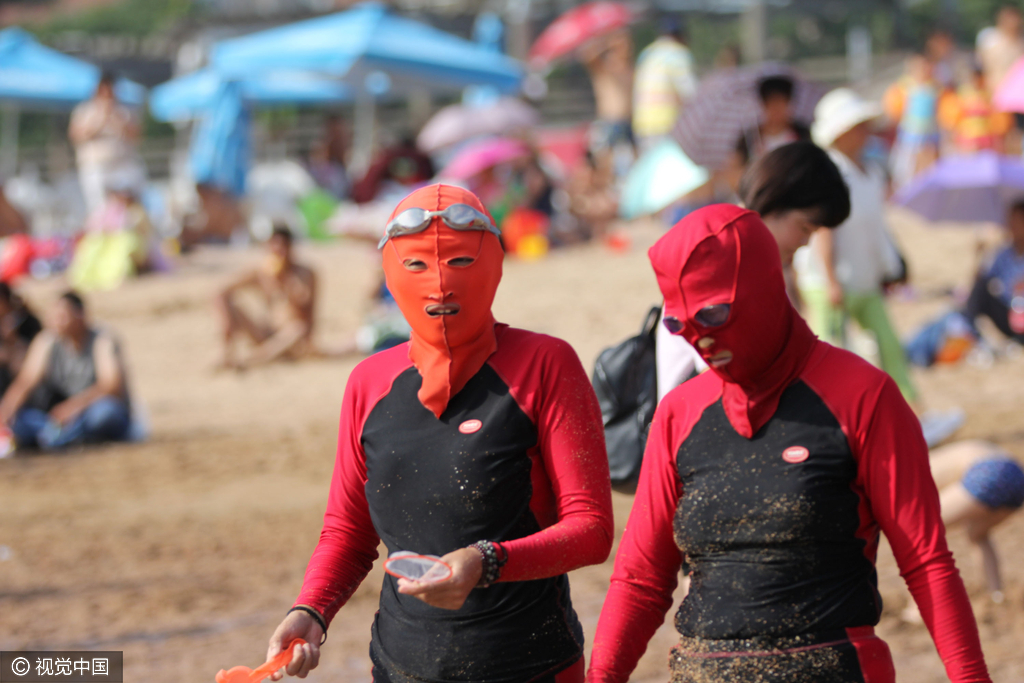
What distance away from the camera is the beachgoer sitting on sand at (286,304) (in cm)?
1179

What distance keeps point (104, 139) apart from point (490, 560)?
15187mm

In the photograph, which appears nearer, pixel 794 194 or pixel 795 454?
pixel 795 454

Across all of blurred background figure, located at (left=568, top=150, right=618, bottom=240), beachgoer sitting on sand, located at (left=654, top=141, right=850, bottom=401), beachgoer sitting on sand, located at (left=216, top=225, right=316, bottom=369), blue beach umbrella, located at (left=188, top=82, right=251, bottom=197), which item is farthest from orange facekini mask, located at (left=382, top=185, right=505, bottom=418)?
blue beach umbrella, located at (left=188, top=82, right=251, bottom=197)

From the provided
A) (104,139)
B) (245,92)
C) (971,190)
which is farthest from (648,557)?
(245,92)

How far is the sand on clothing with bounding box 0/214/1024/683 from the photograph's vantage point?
492cm

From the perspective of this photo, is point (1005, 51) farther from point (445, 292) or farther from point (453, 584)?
point (453, 584)

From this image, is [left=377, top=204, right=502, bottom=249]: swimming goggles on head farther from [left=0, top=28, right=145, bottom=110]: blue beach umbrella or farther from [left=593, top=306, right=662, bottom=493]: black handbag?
[left=0, top=28, right=145, bottom=110]: blue beach umbrella

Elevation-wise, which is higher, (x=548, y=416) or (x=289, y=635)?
(x=548, y=416)

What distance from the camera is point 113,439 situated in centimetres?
910

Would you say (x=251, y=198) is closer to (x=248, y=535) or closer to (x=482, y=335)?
(x=248, y=535)

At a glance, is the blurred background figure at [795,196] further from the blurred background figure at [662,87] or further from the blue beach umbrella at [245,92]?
the blue beach umbrella at [245,92]

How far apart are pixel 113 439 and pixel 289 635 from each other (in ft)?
23.9

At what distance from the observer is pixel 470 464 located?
229 centimetres

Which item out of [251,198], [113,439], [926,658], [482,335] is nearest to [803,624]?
[482,335]
